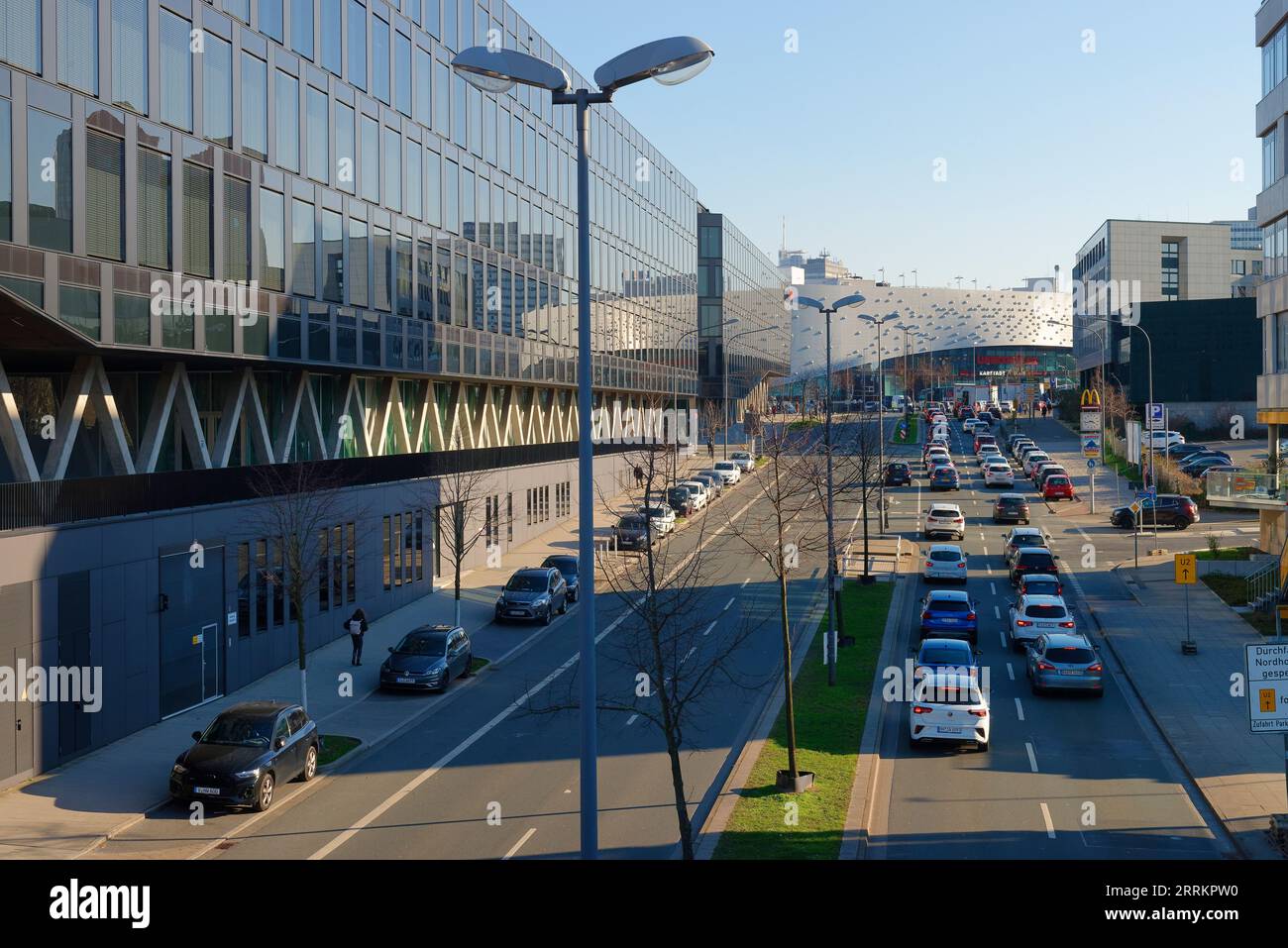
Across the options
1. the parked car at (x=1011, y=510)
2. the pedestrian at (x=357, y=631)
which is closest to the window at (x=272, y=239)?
the pedestrian at (x=357, y=631)

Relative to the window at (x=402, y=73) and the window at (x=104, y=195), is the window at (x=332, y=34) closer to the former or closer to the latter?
the window at (x=402, y=73)

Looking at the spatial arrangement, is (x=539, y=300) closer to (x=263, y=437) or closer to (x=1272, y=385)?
(x=263, y=437)

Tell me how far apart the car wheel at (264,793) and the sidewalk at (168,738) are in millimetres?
1559

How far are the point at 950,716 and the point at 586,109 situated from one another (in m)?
12.6

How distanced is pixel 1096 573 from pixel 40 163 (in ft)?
112

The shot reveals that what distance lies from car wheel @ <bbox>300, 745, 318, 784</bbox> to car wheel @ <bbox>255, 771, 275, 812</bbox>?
127 cm

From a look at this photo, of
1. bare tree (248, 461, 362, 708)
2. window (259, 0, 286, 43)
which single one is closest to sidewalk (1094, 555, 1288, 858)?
bare tree (248, 461, 362, 708)

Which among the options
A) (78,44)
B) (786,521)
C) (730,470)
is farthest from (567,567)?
(730,470)

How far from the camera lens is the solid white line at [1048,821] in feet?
51.6

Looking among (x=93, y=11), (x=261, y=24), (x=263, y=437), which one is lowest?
(x=263, y=437)

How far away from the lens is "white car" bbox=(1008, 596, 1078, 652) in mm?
28797

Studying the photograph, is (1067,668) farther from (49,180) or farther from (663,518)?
(663,518)

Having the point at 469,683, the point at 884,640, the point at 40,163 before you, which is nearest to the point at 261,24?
the point at 40,163
